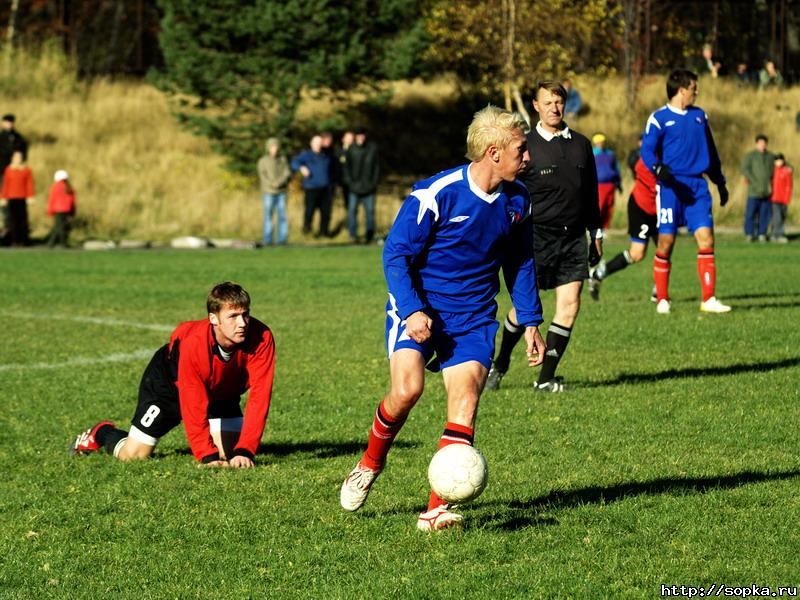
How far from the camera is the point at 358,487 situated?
626 centimetres

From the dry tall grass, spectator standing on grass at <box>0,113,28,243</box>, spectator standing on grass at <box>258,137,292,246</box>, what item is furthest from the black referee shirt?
spectator standing on grass at <box>0,113,28,243</box>

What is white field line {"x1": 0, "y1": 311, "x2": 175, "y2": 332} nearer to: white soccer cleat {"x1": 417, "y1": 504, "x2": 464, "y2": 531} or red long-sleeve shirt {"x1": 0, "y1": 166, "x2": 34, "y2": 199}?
white soccer cleat {"x1": 417, "y1": 504, "x2": 464, "y2": 531}

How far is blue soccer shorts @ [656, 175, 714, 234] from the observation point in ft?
45.9

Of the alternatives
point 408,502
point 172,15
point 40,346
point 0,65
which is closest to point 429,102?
point 172,15

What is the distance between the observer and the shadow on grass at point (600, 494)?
6.22 m

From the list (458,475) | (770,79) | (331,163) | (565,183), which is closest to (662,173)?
(565,183)

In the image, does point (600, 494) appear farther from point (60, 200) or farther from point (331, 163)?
point (331, 163)

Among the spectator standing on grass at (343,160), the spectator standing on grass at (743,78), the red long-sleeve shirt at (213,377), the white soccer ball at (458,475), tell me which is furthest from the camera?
the spectator standing on grass at (743,78)

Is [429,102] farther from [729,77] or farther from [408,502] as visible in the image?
[408,502]

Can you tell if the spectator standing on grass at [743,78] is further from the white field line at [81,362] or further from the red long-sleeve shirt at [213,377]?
the red long-sleeve shirt at [213,377]

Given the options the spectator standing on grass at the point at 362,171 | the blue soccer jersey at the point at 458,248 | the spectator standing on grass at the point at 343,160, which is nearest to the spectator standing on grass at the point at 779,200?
the spectator standing on grass at the point at 362,171

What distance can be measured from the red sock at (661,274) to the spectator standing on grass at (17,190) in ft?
56.7

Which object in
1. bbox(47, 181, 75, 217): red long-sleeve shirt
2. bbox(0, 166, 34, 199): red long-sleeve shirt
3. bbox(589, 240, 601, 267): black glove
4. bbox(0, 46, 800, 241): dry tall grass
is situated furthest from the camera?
bbox(0, 46, 800, 241): dry tall grass

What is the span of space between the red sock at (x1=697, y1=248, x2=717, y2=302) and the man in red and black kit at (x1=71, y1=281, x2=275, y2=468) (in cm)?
771
